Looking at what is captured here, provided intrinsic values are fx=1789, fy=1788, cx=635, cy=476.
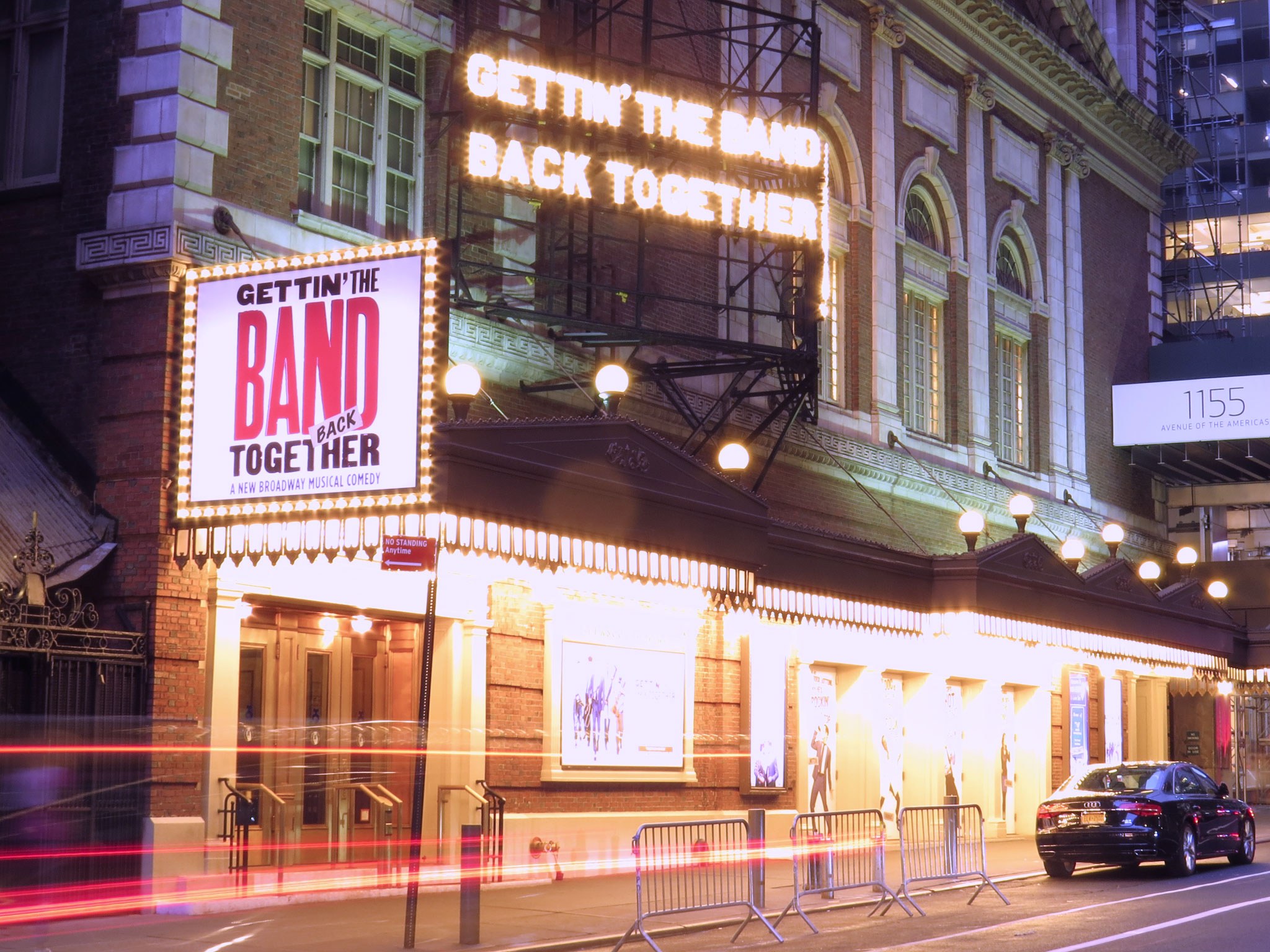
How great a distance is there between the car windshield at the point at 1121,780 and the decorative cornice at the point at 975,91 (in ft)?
50.1

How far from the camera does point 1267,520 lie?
64750mm

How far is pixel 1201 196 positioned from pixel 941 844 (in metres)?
34.9

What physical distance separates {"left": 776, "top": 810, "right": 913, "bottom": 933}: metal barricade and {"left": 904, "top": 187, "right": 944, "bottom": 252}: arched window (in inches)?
611

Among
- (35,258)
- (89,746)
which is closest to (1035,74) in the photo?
(35,258)

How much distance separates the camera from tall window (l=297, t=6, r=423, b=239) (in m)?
20.6

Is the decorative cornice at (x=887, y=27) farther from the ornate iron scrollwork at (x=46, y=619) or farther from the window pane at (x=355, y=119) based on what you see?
the ornate iron scrollwork at (x=46, y=619)

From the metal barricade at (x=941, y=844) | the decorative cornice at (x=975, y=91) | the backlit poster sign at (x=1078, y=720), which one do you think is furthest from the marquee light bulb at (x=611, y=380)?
the backlit poster sign at (x=1078, y=720)

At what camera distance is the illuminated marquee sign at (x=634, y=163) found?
2127 centimetres

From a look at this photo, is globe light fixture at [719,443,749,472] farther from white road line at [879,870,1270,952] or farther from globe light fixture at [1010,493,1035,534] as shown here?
white road line at [879,870,1270,952]

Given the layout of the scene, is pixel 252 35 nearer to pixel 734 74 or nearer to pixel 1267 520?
pixel 734 74

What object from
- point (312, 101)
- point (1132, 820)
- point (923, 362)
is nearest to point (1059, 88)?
point (923, 362)

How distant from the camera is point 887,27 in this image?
104 ft

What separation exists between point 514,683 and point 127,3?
9.09m

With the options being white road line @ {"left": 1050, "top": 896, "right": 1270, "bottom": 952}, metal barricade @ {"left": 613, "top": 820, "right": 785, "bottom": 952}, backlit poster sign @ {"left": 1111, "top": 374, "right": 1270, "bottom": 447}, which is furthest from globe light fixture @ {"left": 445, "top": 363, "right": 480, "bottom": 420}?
backlit poster sign @ {"left": 1111, "top": 374, "right": 1270, "bottom": 447}
